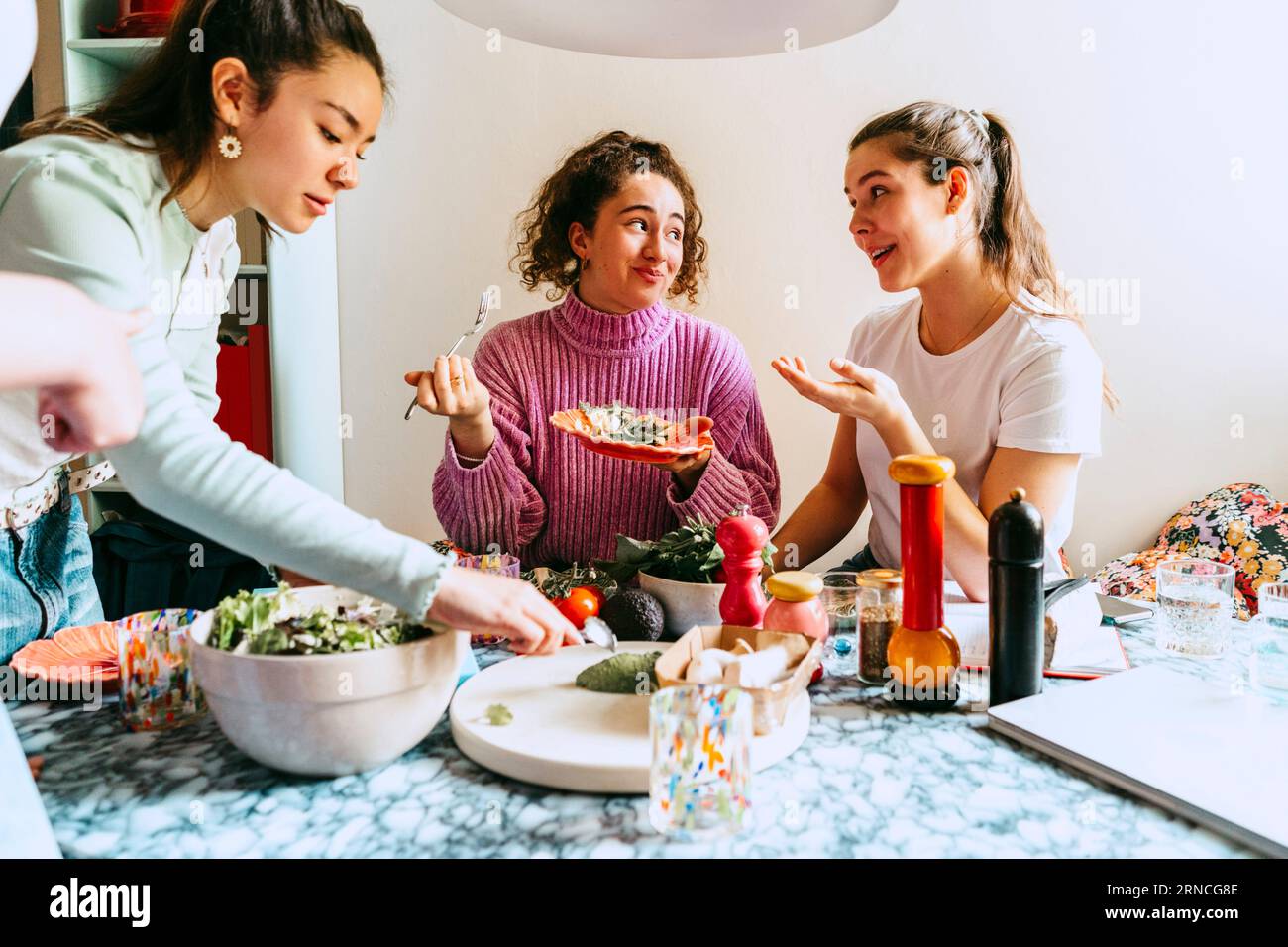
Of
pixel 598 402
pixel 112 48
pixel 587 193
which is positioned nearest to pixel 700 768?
pixel 598 402

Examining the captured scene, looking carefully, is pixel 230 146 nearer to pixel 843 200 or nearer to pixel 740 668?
pixel 740 668

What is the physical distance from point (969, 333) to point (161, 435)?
4.48 ft

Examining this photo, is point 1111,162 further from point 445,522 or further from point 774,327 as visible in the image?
point 445,522

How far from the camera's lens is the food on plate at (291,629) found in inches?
30.7

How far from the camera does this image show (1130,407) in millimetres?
2629

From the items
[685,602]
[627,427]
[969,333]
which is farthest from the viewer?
[969,333]

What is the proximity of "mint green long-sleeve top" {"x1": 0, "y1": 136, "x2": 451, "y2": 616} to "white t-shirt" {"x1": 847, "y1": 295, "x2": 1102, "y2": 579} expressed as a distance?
1019 mm

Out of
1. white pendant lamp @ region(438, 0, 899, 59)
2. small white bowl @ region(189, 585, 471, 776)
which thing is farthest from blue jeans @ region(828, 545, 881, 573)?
small white bowl @ region(189, 585, 471, 776)

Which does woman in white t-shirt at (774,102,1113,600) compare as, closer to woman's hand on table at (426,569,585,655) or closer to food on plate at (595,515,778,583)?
food on plate at (595,515,778,583)

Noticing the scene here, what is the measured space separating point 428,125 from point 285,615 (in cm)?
228

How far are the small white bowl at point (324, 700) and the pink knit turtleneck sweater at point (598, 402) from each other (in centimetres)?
95

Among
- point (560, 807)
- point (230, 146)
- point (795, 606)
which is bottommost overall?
point (560, 807)

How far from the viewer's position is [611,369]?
1.95 metres

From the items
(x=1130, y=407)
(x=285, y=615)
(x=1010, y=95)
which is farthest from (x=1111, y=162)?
(x=285, y=615)
